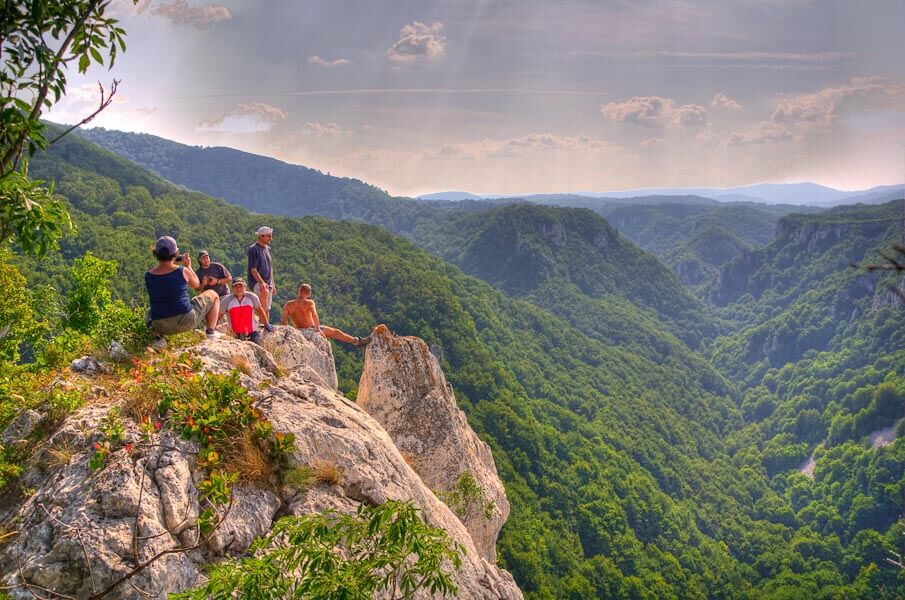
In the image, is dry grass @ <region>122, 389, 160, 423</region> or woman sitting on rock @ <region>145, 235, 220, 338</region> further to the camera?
woman sitting on rock @ <region>145, 235, 220, 338</region>

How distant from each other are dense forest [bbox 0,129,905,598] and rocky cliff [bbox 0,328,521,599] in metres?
12.3

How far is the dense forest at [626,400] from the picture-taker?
2468 inches

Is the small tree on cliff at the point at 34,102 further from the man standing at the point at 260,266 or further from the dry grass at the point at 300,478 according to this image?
the man standing at the point at 260,266

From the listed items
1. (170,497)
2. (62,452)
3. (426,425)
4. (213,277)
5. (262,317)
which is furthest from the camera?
(426,425)

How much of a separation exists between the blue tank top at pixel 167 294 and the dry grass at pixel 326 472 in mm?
2944

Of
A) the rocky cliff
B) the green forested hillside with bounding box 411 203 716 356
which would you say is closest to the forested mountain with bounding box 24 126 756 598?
the green forested hillside with bounding box 411 203 716 356

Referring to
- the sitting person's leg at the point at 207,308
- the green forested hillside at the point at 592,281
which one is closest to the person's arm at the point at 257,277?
the sitting person's leg at the point at 207,308

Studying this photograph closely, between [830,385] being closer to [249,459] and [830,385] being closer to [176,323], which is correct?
[176,323]

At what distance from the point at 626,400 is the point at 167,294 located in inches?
4248

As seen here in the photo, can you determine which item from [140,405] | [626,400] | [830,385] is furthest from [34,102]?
[830,385]

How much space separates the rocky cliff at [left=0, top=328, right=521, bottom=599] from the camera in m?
4.06

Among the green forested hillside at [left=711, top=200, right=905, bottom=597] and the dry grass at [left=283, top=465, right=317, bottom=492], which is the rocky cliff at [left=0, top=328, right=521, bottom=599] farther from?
the green forested hillside at [left=711, top=200, right=905, bottom=597]

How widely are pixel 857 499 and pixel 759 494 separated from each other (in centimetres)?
1458

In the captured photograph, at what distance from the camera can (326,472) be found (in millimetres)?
5855
